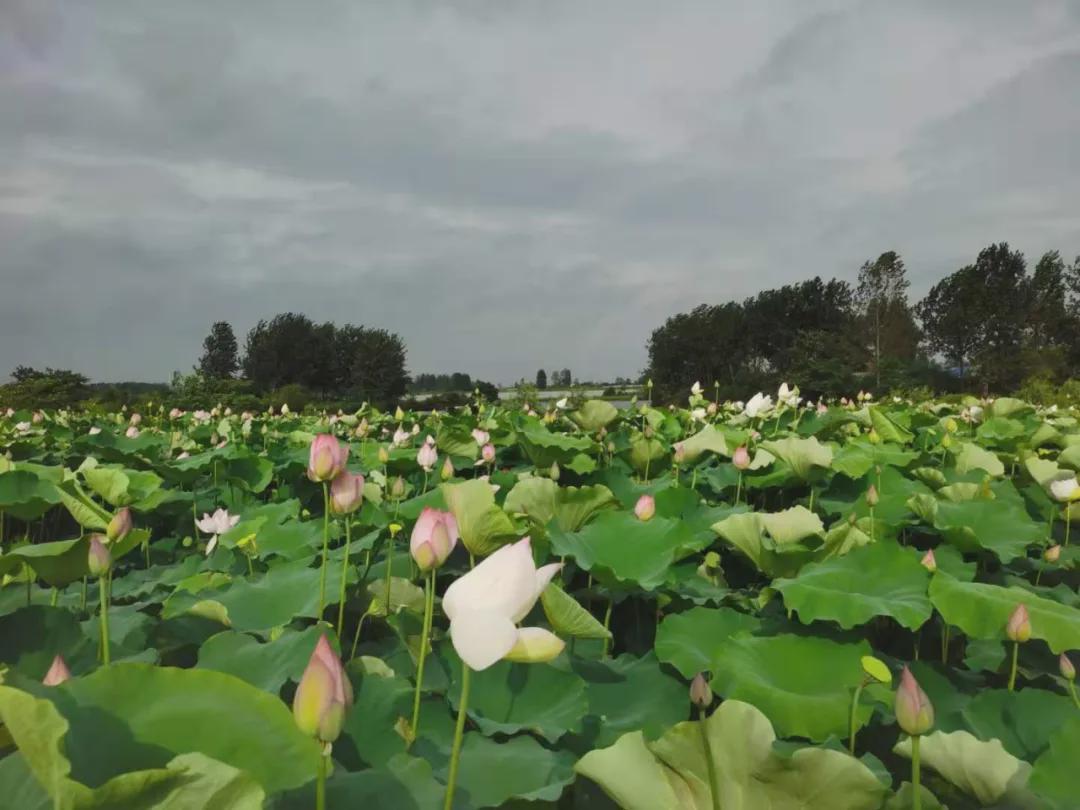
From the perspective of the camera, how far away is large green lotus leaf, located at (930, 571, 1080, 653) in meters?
1.11

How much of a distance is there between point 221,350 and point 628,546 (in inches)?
2160

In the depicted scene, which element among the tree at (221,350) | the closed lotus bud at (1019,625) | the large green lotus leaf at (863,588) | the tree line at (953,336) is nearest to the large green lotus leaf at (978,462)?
the large green lotus leaf at (863,588)

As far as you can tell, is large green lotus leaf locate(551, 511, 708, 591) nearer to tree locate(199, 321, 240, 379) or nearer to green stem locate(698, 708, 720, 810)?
green stem locate(698, 708, 720, 810)

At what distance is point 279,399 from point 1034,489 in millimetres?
20705

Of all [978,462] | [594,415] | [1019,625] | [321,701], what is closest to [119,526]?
[321,701]

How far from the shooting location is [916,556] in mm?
1371

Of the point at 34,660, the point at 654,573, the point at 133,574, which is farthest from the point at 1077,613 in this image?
the point at 133,574

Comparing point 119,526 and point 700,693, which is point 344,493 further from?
point 700,693

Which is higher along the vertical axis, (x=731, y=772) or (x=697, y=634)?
(x=731, y=772)

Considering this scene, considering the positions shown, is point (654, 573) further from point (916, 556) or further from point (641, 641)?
point (916, 556)

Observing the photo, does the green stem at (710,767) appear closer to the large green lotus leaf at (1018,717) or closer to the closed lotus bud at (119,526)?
the large green lotus leaf at (1018,717)

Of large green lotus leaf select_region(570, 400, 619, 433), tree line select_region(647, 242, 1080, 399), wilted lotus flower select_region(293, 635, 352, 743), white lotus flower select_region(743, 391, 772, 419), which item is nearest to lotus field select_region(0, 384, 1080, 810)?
wilted lotus flower select_region(293, 635, 352, 743)

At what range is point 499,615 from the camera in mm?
649

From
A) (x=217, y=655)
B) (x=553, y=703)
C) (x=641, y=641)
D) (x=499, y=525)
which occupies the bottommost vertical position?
(x=641, y=641)
